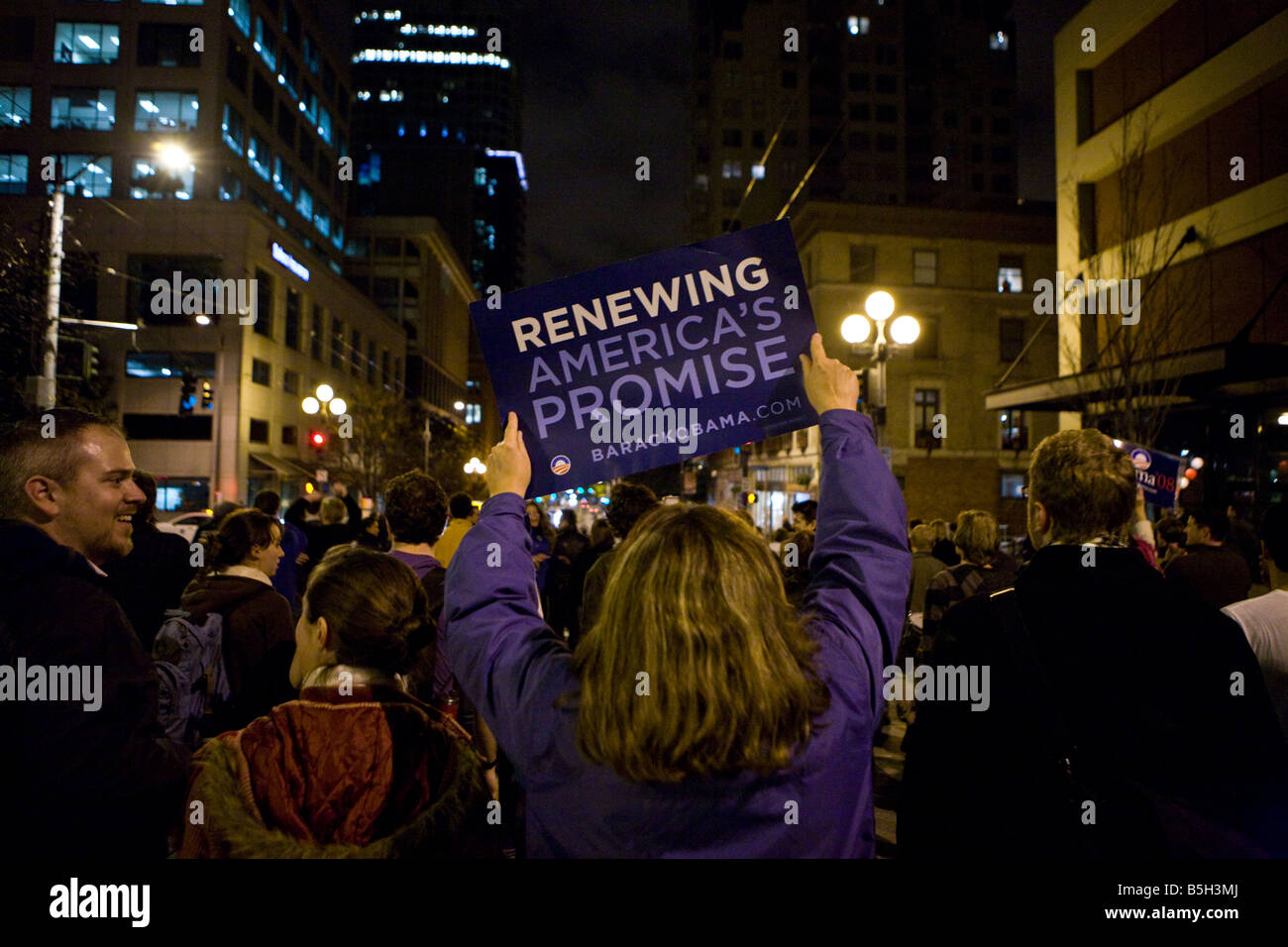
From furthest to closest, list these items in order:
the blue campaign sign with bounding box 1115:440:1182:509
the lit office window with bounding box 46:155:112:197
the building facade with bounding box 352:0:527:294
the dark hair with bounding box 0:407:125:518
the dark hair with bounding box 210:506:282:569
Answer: the building facade with bounding box 352:0:527:294 < the lit office window with bounding box 46:155:112:197 < the blue campaign sign with bounding box 1115:440:1182:509 < the dark hair with bounding box 210:506:282:569 < the dark hair with bounding box 0:407:125:518

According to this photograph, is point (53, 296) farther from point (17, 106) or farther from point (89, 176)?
point (17, 106)

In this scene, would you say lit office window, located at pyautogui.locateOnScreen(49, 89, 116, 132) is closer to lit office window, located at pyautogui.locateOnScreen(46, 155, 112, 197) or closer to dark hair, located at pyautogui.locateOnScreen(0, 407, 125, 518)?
lit office window, located at pyautogui.locateOnScreen(46, 155, 112, 197)

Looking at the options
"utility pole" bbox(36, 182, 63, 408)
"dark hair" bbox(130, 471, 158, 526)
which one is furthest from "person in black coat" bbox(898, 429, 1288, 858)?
"utility pole" bbox(36, 182, 63, 408)

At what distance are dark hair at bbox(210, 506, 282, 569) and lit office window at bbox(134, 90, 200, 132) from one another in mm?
46277

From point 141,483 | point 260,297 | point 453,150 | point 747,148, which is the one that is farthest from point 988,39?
point 141,483

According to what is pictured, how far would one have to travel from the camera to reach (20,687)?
1.88 metres

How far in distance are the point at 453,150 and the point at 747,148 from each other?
64.4m

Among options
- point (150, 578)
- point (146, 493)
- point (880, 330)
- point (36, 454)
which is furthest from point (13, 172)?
point (36, 454)

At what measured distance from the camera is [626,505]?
5887 millimetres

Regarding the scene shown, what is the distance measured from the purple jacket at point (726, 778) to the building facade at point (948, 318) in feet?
128

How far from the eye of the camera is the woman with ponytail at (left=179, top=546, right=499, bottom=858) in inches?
81.7

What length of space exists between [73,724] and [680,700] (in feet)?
5.00

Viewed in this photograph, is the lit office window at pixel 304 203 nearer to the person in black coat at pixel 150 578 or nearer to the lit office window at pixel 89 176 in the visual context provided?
the lit office window at pixel 89 176
